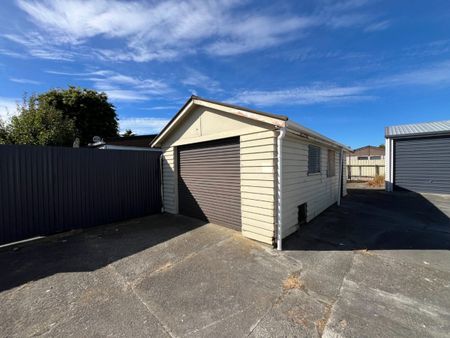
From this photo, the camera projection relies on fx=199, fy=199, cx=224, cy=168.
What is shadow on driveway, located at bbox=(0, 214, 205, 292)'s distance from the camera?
141 inches

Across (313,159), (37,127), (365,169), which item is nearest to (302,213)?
(313,159)

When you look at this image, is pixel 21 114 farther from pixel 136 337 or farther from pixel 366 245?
pixel 366 245

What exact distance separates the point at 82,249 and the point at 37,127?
11.0m

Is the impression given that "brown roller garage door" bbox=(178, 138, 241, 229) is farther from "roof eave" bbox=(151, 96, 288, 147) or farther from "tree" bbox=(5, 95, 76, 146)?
"tree" bbox=(5, 95, 76, 146)

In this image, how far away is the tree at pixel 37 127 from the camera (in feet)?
36.2

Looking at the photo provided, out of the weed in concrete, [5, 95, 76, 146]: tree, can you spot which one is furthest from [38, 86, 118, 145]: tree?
the weed in concrete

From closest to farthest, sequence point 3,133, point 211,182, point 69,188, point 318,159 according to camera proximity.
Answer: point 69,188
point 211,182
point 318,159
point 3,133

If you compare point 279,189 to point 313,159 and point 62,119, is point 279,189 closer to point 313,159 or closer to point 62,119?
point 313,159

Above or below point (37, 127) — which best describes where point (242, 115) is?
below

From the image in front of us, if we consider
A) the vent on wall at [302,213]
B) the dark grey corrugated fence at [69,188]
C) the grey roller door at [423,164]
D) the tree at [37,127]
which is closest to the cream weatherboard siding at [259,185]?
the vent on wall at [302,213]

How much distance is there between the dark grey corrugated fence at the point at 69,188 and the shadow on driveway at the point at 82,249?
408 millimetres

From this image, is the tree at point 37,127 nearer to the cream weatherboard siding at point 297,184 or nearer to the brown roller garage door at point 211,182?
the brown roller garage door at point 211,182

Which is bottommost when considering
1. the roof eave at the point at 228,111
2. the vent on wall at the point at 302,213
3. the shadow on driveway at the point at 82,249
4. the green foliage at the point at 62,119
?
the shadow on driveway at the point at 82,249

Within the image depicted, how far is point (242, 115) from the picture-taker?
4.72m
